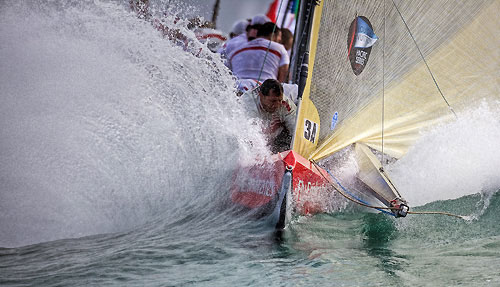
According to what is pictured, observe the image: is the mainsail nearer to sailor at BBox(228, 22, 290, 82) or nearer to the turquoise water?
the turquoise water

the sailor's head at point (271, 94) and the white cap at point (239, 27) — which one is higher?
the white cap at point (239, 27)

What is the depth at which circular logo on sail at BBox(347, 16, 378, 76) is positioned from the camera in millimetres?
4145

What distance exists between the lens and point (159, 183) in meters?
4.09

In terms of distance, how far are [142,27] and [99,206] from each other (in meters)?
1.43

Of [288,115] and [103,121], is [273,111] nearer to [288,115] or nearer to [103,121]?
[288,115]

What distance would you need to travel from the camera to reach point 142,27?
445cm

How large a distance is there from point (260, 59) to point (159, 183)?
2364mm

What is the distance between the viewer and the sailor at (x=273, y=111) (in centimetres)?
451

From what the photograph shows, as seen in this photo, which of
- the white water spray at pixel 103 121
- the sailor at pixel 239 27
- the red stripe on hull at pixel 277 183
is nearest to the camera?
the white water spray at pixel 103 121

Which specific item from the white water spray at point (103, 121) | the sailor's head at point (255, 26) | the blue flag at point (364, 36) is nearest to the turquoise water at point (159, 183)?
the white water spray at point (103, 121)

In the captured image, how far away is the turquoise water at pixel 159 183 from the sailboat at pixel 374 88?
6.3 inches

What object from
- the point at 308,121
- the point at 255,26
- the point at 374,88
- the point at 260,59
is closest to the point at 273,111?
the point at 308,121

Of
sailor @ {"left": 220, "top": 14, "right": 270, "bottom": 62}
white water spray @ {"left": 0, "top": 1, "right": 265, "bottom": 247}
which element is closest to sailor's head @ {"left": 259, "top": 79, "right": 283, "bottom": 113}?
white water spray @ {"left": 0, "top": 1, "right": 265, "bottom": 247}

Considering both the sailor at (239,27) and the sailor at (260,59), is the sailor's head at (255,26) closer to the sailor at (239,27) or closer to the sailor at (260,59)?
the sailor at (260,59)
